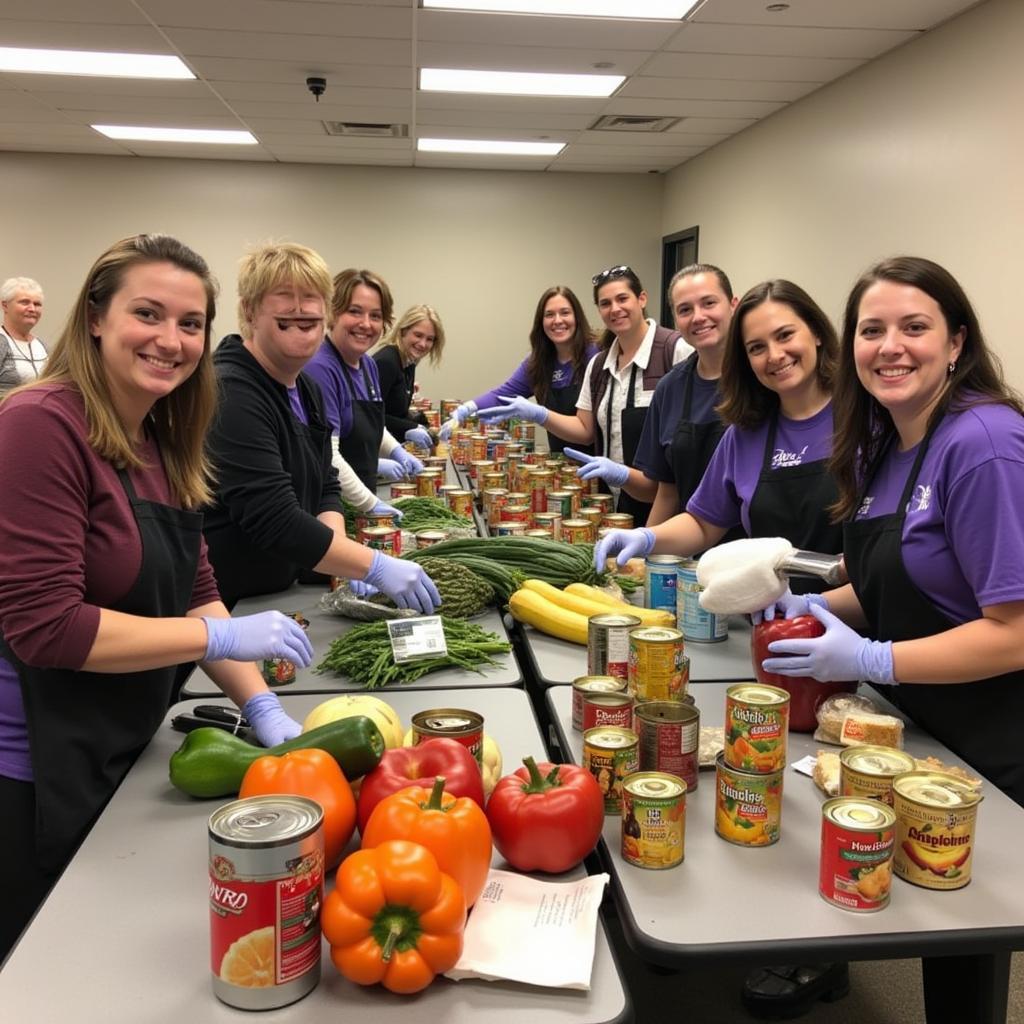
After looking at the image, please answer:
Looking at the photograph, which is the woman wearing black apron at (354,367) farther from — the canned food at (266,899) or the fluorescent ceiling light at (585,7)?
the canned food at (266,899)

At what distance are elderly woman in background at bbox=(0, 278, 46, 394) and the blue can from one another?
5.45 m

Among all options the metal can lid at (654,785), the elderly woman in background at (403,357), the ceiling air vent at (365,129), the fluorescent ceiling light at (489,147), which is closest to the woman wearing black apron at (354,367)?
the elderly woman in background at (403,357)

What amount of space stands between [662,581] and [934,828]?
1106 mm

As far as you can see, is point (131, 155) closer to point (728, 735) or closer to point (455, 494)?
point (455, 494)

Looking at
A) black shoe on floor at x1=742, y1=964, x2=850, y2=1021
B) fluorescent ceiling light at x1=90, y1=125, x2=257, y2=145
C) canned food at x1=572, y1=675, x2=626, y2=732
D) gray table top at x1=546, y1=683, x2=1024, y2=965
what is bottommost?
black shoe on floor at x1=742, y1=964, x2=850, y2=1021

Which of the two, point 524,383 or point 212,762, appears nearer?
point 212,762

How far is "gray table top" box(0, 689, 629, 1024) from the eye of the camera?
102 cm

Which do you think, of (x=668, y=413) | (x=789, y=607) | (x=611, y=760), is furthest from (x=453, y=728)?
(x=668, y=413)

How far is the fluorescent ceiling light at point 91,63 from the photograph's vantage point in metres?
5.46

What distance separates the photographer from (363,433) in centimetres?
396

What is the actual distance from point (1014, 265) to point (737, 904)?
405cm

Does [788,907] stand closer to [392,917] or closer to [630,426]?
[392,917]

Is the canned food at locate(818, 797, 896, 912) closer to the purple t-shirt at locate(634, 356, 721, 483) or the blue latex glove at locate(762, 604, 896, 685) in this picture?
the blue latex glove at locate(762, 604, 896, 685)

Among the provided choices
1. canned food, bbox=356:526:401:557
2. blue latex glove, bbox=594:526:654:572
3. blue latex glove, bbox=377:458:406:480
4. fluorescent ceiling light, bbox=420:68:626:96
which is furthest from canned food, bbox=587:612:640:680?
fluorescent ceiling light, bbox=420:68:626:96
